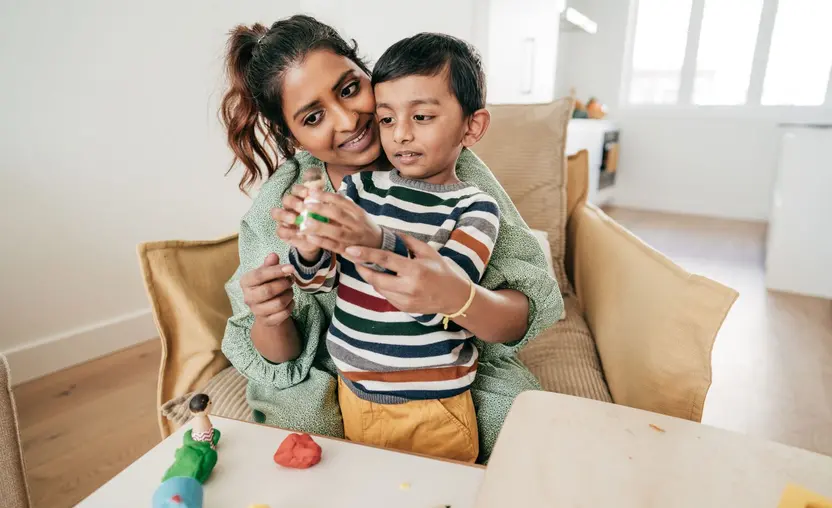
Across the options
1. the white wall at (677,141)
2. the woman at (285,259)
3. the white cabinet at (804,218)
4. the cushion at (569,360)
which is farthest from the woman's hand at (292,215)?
the white wall at (677,141)

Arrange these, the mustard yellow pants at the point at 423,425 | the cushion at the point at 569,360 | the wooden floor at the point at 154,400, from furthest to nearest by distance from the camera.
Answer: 1. the wooden floor at the point at 154,400
2. the cushion at the point at 569,360
3. the mustard yellow pants at the point at 423,425

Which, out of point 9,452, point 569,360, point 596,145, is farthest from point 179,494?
point 596,145

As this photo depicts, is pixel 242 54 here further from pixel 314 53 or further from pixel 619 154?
pixel 619 154

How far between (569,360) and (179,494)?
844 millimetres

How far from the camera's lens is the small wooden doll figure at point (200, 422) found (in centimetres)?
66

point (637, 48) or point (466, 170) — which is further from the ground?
point (637, 48)

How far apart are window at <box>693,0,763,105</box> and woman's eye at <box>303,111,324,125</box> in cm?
492

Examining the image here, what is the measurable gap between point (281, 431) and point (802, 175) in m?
3.07

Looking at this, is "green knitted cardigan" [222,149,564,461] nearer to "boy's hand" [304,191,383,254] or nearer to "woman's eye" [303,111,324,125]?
"woman's eye" [303,111,324,125]

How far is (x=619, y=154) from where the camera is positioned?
503 centimetres

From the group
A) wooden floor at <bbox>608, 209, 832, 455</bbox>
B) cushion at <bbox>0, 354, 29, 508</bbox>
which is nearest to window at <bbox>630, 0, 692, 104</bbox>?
wooden floor at <bbox>608, 209, 832, 455</bbox>

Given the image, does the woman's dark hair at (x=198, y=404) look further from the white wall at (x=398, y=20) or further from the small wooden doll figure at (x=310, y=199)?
the white wall at (x=398, y=20)

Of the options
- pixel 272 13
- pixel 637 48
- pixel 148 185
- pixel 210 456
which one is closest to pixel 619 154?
pixel 637 48

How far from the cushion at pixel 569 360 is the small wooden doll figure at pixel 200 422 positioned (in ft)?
2.20
